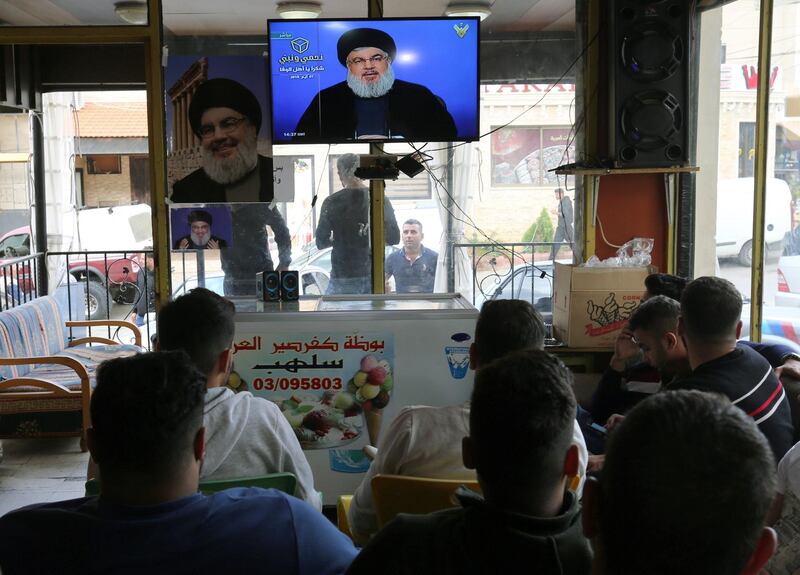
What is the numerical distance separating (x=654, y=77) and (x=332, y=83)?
1.59 metres

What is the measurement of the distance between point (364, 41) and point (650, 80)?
1424 mm

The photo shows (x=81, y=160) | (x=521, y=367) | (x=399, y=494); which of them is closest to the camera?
(x=521, y=367)

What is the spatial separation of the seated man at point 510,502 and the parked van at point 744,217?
120 inches

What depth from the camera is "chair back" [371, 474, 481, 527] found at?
191 cm

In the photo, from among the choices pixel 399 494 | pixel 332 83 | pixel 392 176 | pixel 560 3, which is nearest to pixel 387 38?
pixel 332 83

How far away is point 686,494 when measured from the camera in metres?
0.96

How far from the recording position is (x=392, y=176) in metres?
4.68

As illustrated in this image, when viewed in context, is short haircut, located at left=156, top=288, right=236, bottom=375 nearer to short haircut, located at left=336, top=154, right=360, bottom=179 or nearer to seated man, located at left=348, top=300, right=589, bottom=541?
seated man, located at left=348, top=300, right=589, bottom=541

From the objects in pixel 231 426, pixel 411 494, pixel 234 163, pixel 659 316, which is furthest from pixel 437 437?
pixel 234 163

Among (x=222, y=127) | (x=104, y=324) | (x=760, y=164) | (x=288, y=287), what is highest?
(x=222, y=127)

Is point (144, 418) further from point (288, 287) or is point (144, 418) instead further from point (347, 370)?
point (288, 287)

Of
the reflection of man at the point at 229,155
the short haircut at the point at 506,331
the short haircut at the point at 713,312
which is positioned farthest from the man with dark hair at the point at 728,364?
the reflection of man at the point at 229,155

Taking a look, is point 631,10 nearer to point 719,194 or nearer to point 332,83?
point 719,194

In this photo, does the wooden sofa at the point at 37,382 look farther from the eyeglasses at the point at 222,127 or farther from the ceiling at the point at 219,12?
the ceiling at the point at 219,12
